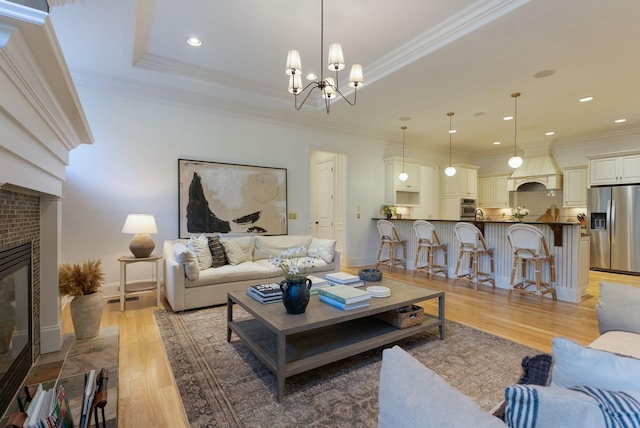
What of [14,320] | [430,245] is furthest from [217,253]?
[430,245]

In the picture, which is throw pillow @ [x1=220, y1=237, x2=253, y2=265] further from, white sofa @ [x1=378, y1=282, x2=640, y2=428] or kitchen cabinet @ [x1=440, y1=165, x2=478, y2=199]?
kitchen cabinet @ [x1=440, y1=165, x2=478, y2=199]

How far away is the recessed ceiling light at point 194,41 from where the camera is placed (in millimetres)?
3180

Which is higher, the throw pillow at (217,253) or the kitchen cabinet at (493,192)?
the kitchen cabinet at (493,192)

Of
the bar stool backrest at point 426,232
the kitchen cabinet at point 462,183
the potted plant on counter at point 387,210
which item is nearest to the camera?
the bar stool backrest at point 426,232

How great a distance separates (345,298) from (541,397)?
1.57 m

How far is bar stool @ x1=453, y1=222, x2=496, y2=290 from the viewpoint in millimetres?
4453

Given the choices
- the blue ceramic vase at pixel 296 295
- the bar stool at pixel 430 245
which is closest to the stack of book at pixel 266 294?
the blue ceramic vase at pixel 296 295

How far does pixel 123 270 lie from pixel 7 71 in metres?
2.73

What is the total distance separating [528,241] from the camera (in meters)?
3.87

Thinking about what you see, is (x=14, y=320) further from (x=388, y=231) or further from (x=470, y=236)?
(x=388, y=231)

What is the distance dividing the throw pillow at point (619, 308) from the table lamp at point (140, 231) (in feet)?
13.2

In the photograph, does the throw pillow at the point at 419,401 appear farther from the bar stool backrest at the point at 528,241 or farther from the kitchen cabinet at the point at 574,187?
the kitchen cabinet at the point at 574,187

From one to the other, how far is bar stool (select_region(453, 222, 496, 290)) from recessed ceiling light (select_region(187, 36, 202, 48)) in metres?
4.12

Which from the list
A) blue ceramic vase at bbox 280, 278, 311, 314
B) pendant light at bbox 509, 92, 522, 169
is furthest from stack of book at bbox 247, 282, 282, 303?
pendant light at bbox 509, 92, 522, 169
